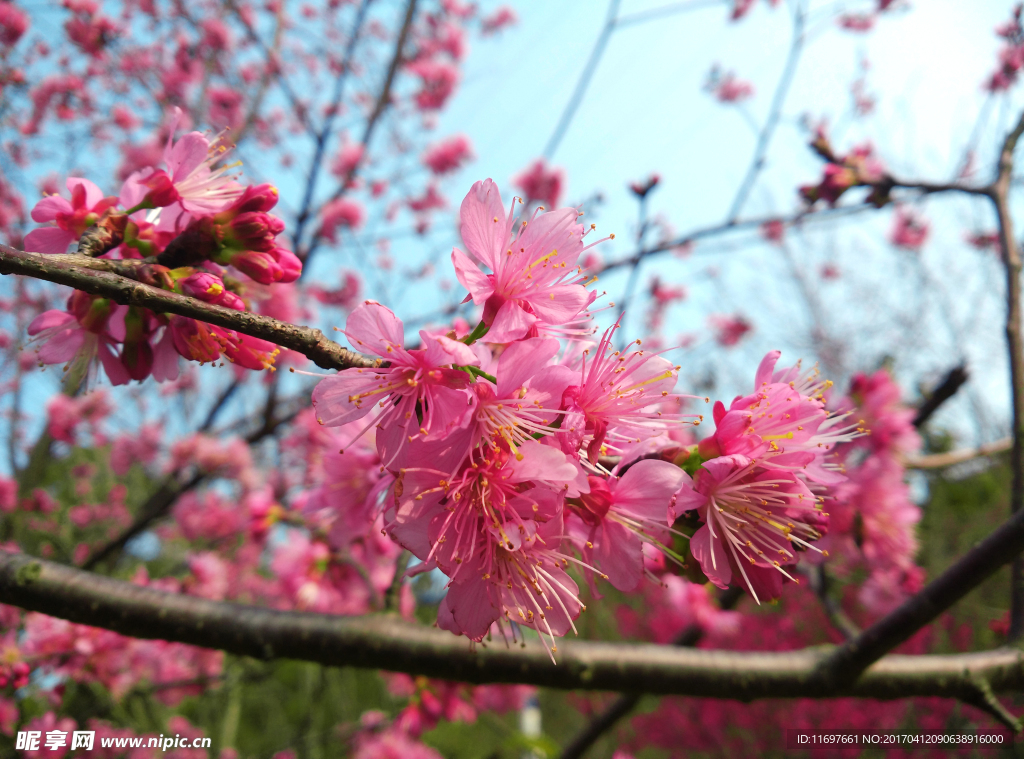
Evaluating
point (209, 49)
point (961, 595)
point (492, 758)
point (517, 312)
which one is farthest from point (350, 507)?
point (209, 49)

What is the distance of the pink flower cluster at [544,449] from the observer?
0.84m

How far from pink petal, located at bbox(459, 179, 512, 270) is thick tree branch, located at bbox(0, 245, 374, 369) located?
1.00 feet

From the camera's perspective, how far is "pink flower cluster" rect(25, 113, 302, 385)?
1.04 m

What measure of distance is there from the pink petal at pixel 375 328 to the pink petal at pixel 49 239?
2.32 feet

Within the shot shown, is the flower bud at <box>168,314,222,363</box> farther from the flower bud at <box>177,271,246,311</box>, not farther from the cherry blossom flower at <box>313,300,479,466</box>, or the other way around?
the cherry blossom flower at <box>313,300,479,466</box>

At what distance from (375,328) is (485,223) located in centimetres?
27

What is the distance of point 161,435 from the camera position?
6.99 meters

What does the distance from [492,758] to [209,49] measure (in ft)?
22.9

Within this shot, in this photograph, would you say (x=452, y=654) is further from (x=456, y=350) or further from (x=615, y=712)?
(x=615, y=712)

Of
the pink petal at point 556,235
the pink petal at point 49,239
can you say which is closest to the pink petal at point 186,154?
the pink petal at point 49,239

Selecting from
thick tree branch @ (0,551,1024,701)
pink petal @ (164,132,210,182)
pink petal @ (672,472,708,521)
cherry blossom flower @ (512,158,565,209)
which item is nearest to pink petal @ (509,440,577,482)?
pink petal @ (672,472,708,521)

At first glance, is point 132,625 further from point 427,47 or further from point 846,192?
point 427,47

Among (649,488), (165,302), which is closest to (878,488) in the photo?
(649,488)

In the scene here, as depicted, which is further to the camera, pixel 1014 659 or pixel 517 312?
pixel 1014 659
